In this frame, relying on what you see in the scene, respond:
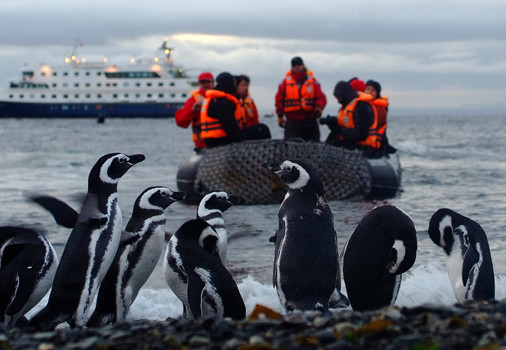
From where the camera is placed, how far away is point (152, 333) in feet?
11.3

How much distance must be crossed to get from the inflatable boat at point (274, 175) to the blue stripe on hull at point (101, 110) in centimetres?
6925

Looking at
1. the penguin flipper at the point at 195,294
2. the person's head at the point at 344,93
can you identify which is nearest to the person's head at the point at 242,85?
the person's head at the point at 344,93

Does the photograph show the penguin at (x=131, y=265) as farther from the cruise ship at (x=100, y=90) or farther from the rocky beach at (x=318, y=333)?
the cruise ship at (x=100, y=90)

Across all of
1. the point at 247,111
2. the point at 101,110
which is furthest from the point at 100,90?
the point at 247,111

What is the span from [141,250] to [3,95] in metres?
80.5

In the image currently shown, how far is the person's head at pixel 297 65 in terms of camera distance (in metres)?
11.8

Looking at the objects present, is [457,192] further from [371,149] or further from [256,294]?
[256,294]

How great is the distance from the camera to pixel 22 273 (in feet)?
16.3

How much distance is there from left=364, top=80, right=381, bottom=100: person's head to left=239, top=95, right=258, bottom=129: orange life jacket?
5.29 ft

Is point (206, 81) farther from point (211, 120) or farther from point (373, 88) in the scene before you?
point (373, 88)

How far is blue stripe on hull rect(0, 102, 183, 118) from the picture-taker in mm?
80312

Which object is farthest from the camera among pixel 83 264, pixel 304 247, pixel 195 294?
pixel 83 264

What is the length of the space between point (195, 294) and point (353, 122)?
685cm

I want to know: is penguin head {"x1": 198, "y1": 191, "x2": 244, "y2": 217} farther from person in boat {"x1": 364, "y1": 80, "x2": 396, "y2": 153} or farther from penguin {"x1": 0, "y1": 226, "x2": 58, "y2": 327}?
person in boat {"x1": 364, "y1": 80, "x2": 396, "y2": 153}
